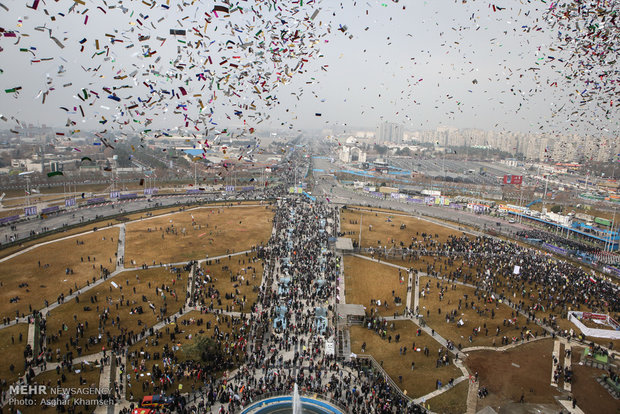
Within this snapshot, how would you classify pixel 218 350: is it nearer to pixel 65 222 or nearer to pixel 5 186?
pixel 65 222

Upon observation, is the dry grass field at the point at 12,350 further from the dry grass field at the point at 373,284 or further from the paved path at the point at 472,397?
the paved path at the point at 472,397

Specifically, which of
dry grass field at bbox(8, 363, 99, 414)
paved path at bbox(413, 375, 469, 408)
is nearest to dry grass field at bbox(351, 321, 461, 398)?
paved path at bbox(413, 375, 469, 408)

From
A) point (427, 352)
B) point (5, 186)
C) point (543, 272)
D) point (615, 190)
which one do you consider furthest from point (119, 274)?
point (615, 190)

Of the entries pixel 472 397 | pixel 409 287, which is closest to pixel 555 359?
pixel 472 397

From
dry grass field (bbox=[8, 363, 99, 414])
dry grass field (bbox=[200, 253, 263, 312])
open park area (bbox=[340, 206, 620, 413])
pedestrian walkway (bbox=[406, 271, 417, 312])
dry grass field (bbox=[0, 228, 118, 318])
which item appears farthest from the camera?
pedestrian walkway (bbox=[406, 271, 417, 312])

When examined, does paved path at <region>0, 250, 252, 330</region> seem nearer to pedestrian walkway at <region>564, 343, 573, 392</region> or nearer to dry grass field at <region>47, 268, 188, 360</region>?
dry grass field at <region>47, 268, 188, 360</region>

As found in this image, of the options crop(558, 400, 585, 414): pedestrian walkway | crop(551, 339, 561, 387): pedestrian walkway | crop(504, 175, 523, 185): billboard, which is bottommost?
crop(558, 400, 585, 414): pedestrian walkway

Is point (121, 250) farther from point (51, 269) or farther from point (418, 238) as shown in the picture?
point (418, 238)

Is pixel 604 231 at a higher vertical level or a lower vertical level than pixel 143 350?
higher
